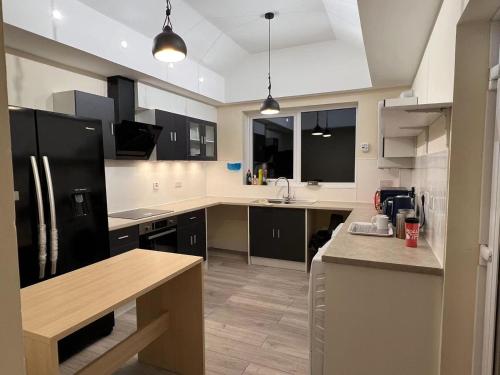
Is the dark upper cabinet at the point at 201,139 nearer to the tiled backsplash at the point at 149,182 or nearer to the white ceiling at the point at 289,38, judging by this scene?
the tiled backsplash at the point at 149,182

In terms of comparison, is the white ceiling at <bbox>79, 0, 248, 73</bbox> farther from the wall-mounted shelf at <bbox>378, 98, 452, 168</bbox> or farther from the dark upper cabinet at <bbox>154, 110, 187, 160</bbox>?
the wall-mounted shelf at <bbox>378, 98, 452, 168</bbox>

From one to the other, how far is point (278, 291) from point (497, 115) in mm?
2702

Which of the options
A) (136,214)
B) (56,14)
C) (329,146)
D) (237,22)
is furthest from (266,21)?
(136,214)

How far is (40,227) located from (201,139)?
2698 millimetres

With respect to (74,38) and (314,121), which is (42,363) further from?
(314,121)

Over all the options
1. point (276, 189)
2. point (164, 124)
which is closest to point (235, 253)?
point (276, 189)

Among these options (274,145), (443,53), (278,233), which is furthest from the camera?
(274,145)

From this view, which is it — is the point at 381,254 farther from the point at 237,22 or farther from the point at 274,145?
the point at 274,145

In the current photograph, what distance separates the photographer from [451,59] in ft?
4.84

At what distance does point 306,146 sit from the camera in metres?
4.59

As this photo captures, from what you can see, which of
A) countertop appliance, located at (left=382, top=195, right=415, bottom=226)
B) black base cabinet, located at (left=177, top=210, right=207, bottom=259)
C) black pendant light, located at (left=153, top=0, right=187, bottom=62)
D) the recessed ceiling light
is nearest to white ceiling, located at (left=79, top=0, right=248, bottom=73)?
the recessed ceiling light

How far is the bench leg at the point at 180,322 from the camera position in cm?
202

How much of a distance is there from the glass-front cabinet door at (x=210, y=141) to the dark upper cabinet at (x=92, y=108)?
1648 mm

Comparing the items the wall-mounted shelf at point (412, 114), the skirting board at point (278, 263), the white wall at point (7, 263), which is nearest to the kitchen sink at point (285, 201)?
the skirting board at point (278, 263)
